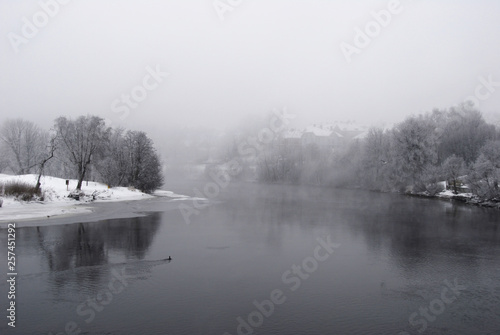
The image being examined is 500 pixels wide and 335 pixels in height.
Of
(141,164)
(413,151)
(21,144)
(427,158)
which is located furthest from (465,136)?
(21,144)

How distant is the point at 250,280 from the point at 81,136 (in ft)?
122

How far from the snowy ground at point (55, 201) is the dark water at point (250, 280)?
5.73 meters

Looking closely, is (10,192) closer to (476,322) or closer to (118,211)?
(118,211)

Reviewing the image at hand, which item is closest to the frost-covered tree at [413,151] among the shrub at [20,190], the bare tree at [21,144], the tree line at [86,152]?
the tree line at [86,152]

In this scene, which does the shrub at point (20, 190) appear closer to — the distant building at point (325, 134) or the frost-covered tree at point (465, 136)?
the frost-covered tree at point (465, 136)

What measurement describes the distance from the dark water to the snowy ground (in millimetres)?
5732

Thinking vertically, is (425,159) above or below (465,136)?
below

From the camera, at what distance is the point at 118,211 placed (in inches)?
1214

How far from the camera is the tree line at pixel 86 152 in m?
43.8

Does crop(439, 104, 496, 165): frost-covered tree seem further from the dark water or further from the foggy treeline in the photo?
the dark water

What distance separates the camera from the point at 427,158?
5744 cm

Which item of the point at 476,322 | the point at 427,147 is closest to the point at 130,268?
the point at 476,322

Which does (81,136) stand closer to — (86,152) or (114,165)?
(86,152)

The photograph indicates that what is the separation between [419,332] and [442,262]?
7.70 meters
